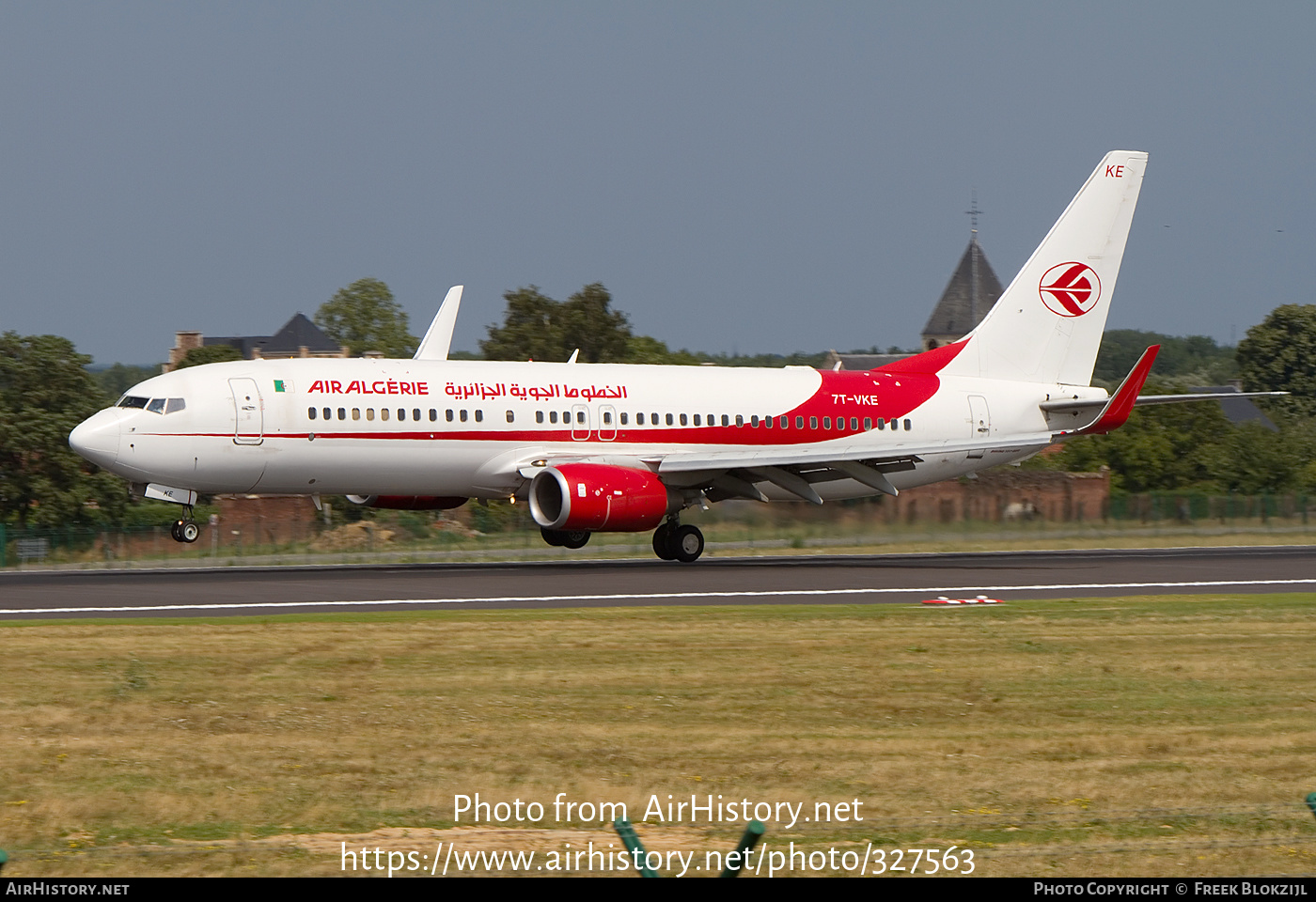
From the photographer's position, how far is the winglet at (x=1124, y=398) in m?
33.4

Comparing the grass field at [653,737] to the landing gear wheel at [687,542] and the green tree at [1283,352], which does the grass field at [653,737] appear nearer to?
the landing gear wheel at [687,542]

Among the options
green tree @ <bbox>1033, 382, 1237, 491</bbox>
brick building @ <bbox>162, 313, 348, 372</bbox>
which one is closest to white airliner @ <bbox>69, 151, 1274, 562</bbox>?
green tree @ <bbox>1033, 382, 1237, 491</bbox>

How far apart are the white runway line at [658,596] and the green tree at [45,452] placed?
79.0ft

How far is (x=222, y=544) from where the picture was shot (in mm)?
39312

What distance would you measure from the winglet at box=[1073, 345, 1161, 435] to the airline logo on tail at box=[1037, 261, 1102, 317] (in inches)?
143

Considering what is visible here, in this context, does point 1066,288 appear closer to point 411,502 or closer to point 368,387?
point 411,502

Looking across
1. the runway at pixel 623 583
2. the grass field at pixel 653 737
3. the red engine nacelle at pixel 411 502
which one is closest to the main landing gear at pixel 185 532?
the runway at pixel 623 583

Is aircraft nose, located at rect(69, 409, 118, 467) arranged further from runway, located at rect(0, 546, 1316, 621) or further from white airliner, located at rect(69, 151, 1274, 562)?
runway, located at rect(0, 546, 1316, 621)

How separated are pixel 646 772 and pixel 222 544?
28.5 m

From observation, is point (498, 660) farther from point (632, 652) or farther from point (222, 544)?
point (222, 544)

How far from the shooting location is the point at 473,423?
101ft

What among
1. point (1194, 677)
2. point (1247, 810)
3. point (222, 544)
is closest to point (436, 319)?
point (222, 544)

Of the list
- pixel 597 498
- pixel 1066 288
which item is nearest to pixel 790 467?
pixel 597 498

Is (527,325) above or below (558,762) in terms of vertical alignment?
above
